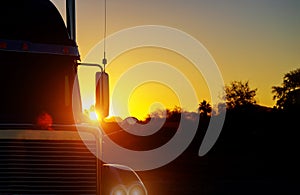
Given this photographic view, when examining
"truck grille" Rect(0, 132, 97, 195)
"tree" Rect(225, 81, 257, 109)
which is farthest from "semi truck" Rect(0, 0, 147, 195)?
"tree" Rect(225, 81, 257, 109)

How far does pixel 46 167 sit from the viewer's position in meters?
7.38

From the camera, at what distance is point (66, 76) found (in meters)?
8.79

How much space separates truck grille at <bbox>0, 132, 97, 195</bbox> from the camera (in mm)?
7293

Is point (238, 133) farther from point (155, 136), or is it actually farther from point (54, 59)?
point (54, 59)

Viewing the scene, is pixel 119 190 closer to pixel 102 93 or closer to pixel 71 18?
pixel 102 93

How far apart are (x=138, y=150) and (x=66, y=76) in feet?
134

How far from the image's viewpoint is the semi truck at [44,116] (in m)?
7.32

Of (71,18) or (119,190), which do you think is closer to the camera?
(119,190)

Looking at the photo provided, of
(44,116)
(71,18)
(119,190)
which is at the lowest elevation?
(119,190)

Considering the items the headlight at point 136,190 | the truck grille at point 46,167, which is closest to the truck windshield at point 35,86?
the truck grille at point 46,167

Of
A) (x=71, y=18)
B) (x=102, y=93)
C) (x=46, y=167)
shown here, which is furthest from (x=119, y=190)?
(x=71, y=18)

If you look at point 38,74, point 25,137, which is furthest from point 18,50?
point 25,137

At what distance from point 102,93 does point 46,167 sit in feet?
5.99

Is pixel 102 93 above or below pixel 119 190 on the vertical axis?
above
